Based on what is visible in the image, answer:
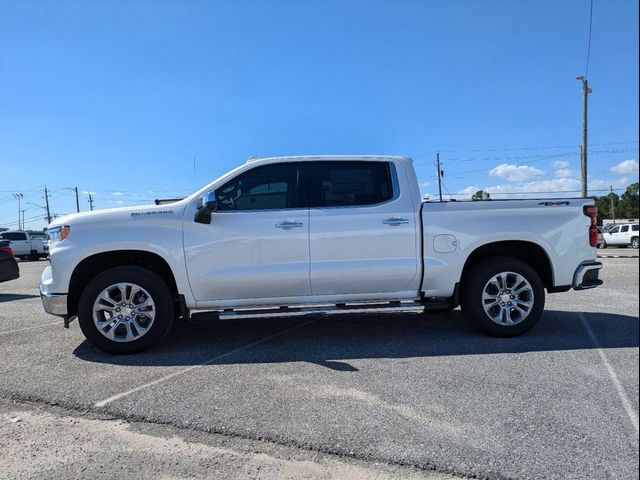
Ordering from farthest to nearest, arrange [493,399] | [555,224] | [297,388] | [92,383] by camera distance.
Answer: [555,224] → [92,383] → [297,388] → [493,399]

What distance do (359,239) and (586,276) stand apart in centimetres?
254

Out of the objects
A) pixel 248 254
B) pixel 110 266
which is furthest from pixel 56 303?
pixel 248 254

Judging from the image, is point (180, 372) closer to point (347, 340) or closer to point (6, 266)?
point (347, 340)

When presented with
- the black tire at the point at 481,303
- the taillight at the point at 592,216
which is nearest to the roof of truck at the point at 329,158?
the black tire at the point at 481,303

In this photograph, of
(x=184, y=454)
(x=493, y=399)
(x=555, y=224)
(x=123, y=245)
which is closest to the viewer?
(x=184, y=454)

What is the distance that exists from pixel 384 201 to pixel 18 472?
3.98 meters

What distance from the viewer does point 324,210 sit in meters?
5.25

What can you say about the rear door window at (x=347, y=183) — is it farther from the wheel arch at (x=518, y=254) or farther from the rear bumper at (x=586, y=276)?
the rear bumper at (x=586, y=276)

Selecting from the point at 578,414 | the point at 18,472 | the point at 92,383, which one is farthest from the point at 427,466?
the point at 92,383

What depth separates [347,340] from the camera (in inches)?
212

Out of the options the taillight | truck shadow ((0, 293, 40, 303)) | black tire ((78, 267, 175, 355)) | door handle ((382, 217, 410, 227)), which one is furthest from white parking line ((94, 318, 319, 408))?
truck shadow ((0, 293, 40, 303))

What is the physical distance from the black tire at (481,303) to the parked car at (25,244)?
31314mm

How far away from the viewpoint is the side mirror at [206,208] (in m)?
4.94

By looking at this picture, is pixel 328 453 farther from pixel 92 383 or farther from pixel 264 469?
pixel 92 383
